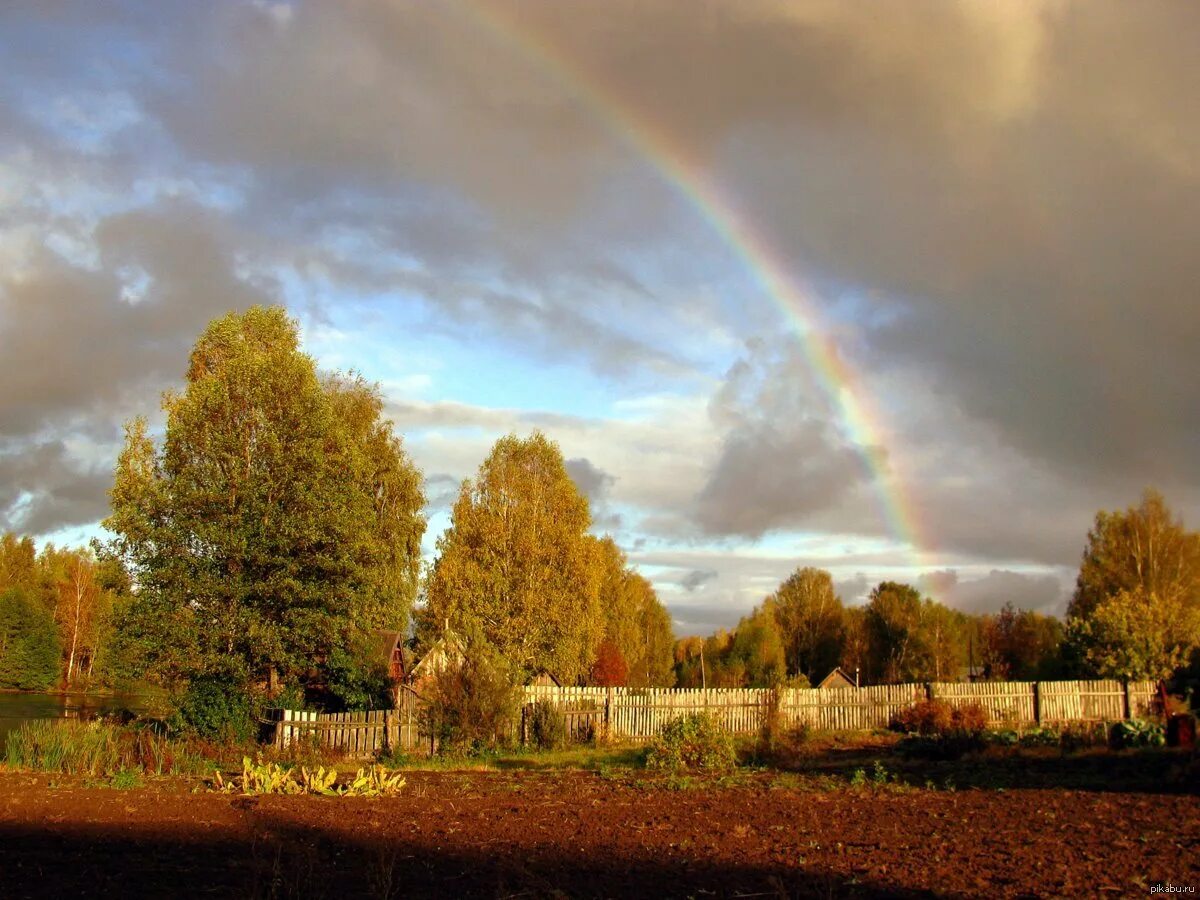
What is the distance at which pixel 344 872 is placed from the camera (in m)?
8.19

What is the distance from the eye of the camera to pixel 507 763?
21.2m

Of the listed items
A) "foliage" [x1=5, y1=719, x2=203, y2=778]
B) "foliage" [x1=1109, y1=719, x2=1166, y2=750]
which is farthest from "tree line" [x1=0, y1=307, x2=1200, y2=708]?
"foliage" [x1=1109, y1=719, x2=1166, y2=750]

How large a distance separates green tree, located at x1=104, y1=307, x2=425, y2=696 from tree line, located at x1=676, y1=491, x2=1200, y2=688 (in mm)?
13913

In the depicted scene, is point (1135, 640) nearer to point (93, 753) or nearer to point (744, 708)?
point (744, 708)

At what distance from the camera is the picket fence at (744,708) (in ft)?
71.5

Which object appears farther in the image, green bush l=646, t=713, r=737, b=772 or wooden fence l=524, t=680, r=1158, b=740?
wooden fence l=524, t=680, r=1158, b=740

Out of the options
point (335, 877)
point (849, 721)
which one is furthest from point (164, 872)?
point (849, 721)

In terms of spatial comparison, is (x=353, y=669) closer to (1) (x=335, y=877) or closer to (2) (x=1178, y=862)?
(1) (x=335, y=877)

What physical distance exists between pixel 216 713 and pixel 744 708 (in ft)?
47.9

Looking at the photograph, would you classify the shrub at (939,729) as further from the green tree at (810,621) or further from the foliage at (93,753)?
the green tree at (810,621)

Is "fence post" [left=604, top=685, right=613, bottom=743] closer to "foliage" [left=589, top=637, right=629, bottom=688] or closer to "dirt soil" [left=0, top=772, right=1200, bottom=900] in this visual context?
"dirt soil" [left=0, top=772, right=1200, bottom=900]

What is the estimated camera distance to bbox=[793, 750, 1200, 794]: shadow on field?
14.8 meters

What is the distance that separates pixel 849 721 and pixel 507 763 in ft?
42.0

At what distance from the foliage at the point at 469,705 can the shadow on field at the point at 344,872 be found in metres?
11.4
